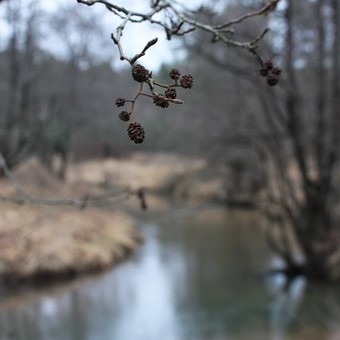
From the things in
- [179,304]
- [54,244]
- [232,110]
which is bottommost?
[179,304]

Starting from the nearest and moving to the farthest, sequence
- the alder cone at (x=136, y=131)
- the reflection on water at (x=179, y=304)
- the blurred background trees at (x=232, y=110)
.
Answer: the alder cone at (x=136, y=131), the reflection on water at (x=179, y=304), the blurred background trees at (x=232, y=110)

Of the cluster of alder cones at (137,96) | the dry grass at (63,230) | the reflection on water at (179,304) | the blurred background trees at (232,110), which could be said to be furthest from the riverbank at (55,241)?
the cluster of alder cones at (137,96)

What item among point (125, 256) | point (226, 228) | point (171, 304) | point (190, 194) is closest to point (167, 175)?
point (190, 194)

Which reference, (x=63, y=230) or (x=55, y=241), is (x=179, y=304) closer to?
(x=55, y=241)

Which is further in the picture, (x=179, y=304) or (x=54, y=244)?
(x=54, y=244)

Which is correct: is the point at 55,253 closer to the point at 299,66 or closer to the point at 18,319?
the point at 18,319

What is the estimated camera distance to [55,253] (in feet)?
44.6

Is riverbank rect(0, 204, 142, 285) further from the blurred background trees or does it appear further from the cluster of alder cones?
the cluster of alder cones

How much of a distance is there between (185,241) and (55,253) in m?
5.30

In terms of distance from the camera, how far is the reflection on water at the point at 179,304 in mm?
9836

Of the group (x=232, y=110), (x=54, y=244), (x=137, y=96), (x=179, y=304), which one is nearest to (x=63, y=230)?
(x=54, y=244)

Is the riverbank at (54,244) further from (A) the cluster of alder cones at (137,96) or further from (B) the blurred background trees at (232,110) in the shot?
(A) the cluster of alder cones at (137,96)

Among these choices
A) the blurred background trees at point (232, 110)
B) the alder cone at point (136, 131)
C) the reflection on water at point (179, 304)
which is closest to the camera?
the alder cone at point (136, 131)

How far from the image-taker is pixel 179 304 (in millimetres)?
11539
